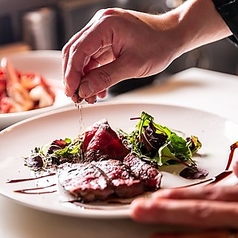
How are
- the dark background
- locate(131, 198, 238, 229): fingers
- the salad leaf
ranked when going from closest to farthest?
locate(131, 198, 238, 229): fingers < the salad leaf < the dark background

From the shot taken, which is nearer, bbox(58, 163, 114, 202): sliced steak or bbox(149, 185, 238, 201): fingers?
bbox(149, 185, 238, 201): fingers

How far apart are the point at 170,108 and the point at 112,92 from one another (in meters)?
0.48

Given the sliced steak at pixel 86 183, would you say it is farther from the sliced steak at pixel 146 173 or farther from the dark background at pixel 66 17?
the dark background at pixel 66 17

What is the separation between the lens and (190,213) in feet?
2.28

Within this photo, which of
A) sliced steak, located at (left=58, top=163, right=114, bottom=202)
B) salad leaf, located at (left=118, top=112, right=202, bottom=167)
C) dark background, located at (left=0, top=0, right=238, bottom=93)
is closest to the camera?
sliced steak, located at (left=58, top=163, right=114, bottom=202)

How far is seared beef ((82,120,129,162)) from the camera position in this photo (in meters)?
0.99

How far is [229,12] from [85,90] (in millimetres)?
361

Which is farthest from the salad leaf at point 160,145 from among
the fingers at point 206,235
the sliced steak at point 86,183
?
the fingers at point 206,235

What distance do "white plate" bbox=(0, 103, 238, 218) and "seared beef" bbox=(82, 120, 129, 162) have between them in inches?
3.7

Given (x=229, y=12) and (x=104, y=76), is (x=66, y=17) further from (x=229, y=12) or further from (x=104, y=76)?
(x=104, y=76)

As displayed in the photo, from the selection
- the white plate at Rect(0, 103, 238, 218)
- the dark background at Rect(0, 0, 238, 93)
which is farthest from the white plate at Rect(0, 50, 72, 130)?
the dark background at Rect(0, 0, 238, 93)

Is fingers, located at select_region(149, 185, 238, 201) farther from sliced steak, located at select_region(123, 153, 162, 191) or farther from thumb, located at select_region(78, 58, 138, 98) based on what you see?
thumb, located at select_region(78, 58, 138, 98)

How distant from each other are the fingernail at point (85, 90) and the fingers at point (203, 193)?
0.33 metres

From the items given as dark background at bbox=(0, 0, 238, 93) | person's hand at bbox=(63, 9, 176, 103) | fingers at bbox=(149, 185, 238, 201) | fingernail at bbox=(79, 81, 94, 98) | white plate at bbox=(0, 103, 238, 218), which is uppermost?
person's hand at bbox=(63, 9, 176, 103)
